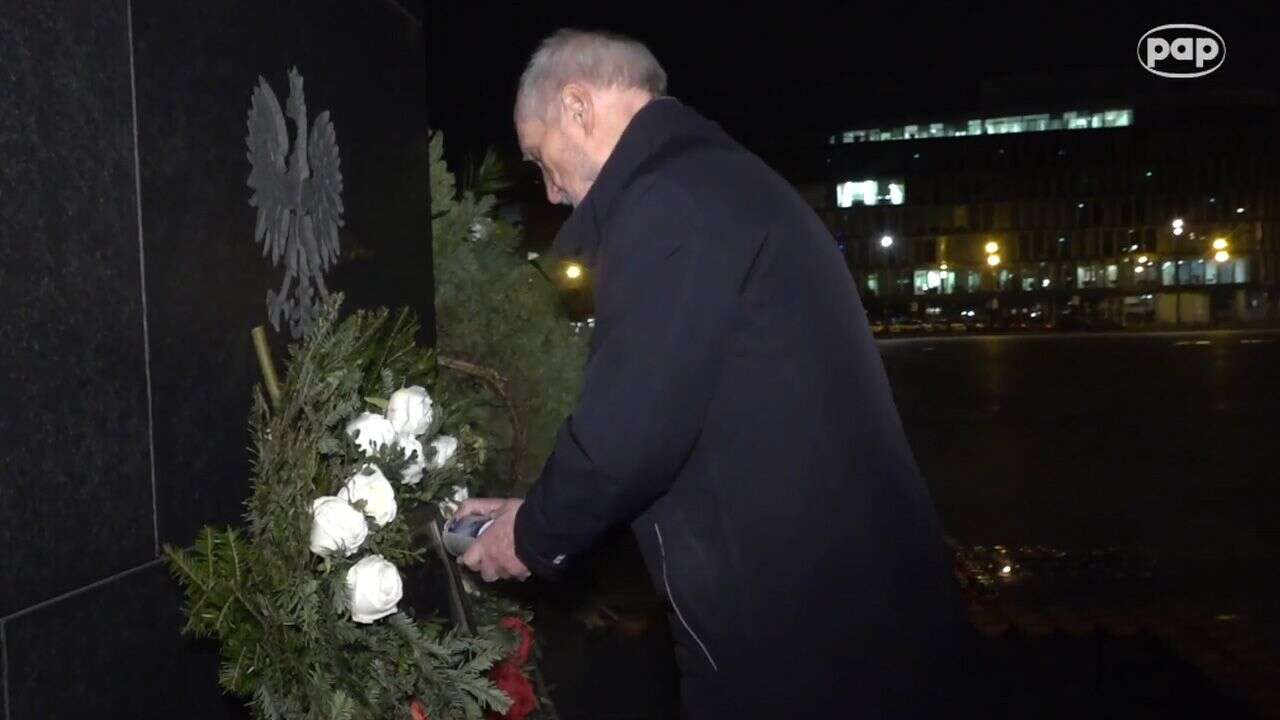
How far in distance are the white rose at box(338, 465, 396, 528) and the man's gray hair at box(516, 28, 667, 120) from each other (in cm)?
71

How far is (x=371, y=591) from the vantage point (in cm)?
214

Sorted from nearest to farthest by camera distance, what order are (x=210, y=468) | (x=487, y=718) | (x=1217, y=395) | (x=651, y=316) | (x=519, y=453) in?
1. (x=651, y=316)
2. (x=210, y=468)
3. (x=487, y=718)
4. (x=519, y=453)
5. (x=1217, y=395)

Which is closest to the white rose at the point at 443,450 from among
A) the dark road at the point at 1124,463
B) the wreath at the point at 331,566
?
the wreath at the point at 331,566

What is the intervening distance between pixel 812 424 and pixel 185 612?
1.05m

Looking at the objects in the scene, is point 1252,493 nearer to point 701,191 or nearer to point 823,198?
point 701,191

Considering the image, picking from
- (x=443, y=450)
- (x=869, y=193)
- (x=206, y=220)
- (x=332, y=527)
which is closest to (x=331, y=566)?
(x=332, y=527)

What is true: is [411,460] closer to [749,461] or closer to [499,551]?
[499,551]

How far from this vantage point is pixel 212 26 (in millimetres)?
2420

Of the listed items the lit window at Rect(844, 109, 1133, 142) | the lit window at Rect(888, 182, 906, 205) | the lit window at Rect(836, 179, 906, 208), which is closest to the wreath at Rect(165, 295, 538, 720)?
the lit window at Rect(836, 179, 906, 208)

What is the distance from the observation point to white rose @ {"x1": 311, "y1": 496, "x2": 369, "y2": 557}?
83.3 inches

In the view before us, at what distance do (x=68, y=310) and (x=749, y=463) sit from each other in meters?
1.03

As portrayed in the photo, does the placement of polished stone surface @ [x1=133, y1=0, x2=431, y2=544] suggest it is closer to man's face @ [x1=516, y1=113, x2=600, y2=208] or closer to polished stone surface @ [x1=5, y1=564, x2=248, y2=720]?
polished stone surface @ [x1=5, y1=564, x2=248, y2=720]

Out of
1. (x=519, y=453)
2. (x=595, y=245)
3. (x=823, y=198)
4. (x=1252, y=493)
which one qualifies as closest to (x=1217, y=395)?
(x=1252, y=493)

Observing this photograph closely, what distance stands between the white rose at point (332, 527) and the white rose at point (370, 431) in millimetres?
208
